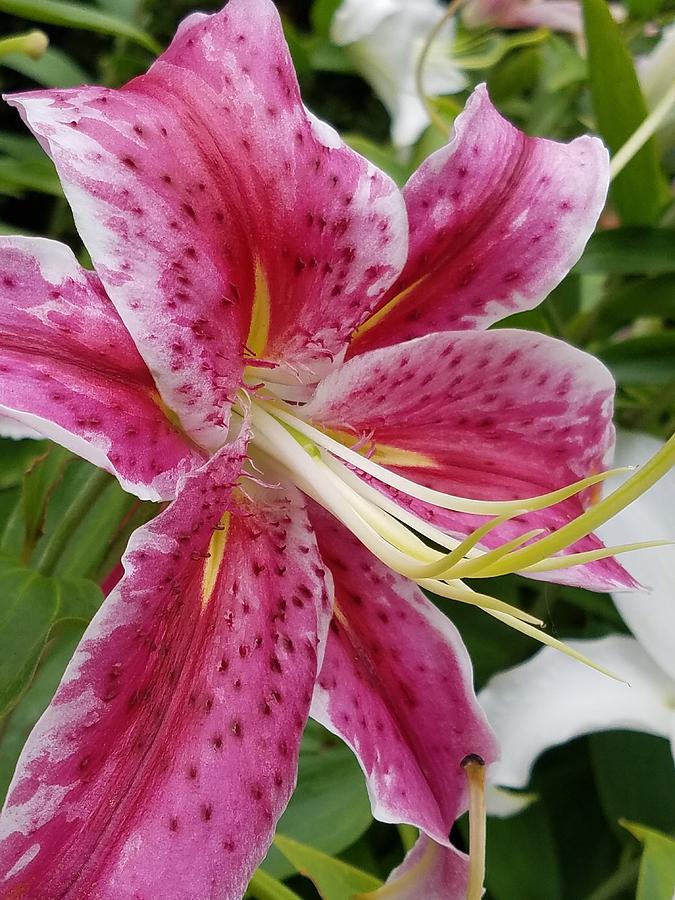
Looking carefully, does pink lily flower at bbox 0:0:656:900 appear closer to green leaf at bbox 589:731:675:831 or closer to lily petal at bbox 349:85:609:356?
lily petal at bbox 349:85:609:356

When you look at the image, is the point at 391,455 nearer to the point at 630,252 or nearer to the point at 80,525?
the point at 80,525

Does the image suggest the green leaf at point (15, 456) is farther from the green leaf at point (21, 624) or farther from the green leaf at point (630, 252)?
the green leaf at point (630, 252)

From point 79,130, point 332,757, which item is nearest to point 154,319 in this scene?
point 79,130

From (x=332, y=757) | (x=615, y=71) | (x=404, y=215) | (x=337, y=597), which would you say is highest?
(x=615, y=71)

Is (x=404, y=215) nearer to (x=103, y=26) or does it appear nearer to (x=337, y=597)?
(x=337, y=597)

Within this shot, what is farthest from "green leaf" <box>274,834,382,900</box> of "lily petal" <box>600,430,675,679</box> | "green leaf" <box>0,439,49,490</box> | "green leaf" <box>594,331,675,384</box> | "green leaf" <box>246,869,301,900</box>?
"green leaf" <box>594,331,675,384</box>

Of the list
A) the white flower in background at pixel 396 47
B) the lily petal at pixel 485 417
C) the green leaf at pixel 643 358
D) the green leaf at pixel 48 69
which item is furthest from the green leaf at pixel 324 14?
the lily petal at pixel 485 417
